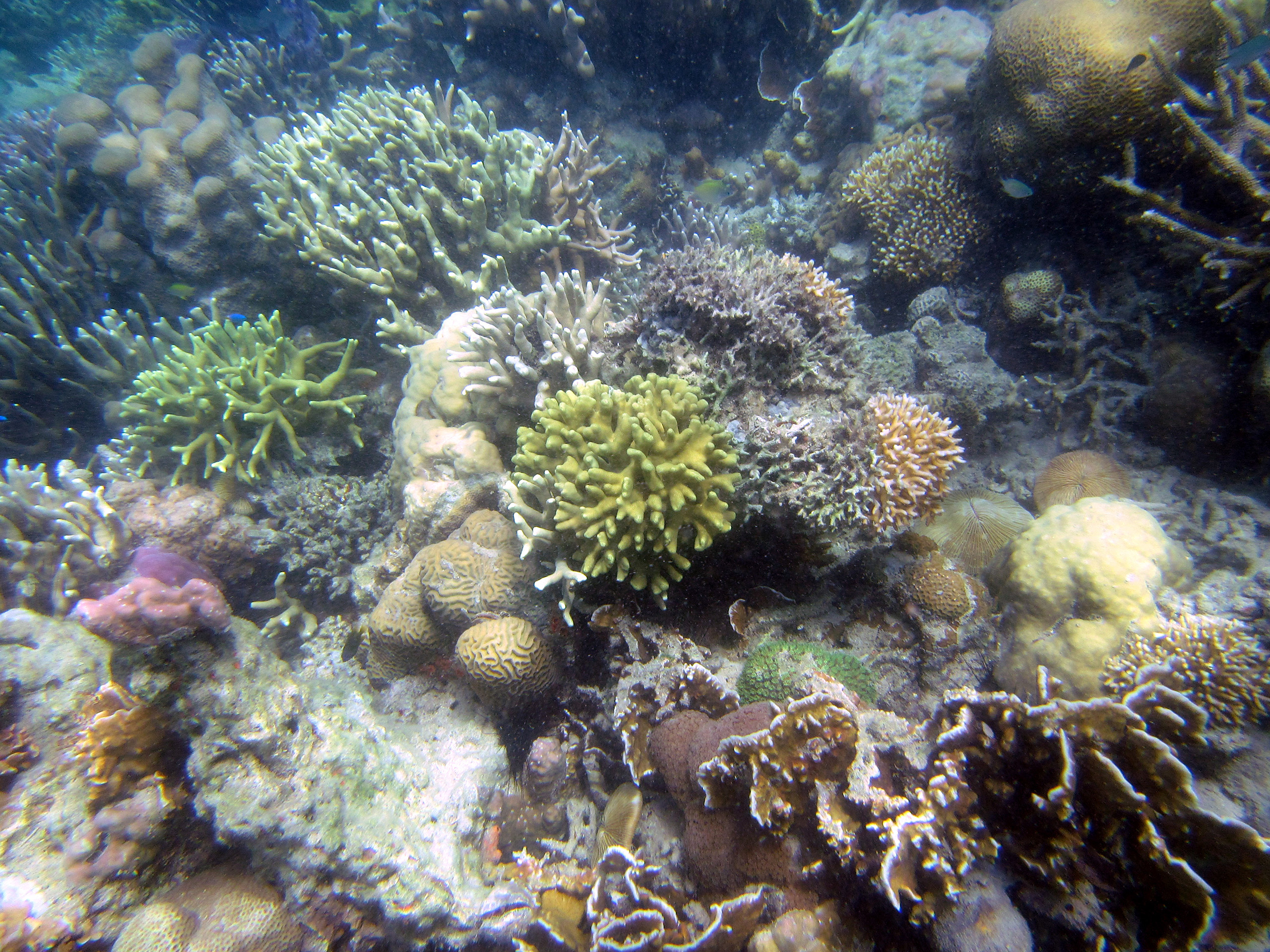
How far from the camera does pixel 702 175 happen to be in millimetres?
8352

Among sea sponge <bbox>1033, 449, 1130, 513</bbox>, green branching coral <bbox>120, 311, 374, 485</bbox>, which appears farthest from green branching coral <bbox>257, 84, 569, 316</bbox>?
sea sponge <bbox>1033, 449, 1130, 513</bbox>

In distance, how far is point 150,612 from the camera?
8.57 ft

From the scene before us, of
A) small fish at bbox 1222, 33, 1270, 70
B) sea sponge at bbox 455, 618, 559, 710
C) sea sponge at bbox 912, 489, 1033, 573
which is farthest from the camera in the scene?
sea sponge at bbox 912, 489, 1033, 573

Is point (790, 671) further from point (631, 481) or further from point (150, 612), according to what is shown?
point (150, 612)

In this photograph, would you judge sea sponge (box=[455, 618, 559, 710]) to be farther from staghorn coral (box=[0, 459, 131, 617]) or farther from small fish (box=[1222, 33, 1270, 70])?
small fish (box=[1222, 33, 1270, 70])

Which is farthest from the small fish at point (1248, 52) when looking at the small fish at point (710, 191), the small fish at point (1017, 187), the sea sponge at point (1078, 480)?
the small fish at point (710, 191)

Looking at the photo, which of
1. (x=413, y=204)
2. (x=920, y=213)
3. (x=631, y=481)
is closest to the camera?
(x=631, y=481)

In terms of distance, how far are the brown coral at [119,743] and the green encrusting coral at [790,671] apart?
313cm

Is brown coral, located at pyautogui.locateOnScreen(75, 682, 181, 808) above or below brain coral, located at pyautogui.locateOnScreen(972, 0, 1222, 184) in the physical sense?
below

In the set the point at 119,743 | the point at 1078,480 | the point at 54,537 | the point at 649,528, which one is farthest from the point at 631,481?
the point at 54,537

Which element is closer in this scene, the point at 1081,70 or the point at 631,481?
the point at 631,481

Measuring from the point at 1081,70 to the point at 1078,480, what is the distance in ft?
11.3

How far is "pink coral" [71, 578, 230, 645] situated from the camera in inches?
98.4

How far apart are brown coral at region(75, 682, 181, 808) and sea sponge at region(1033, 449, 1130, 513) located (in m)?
6.17
